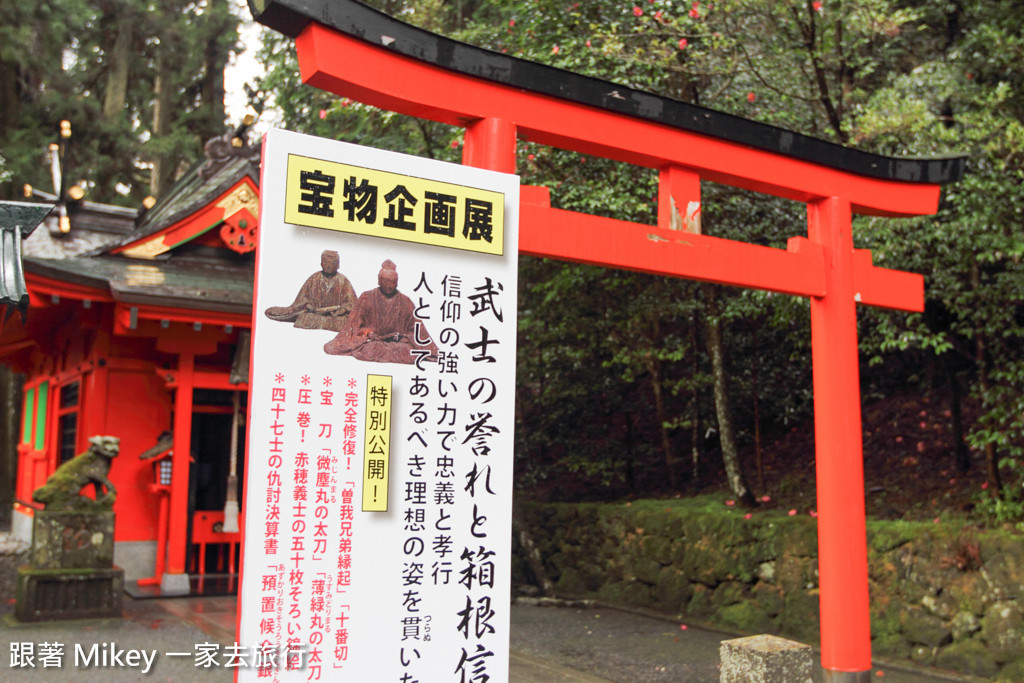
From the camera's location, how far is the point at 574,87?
4926 millimetres

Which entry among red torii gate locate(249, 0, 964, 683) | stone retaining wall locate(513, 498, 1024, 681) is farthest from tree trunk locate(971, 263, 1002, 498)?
red torii gate locate(249, 0, 964, 683)

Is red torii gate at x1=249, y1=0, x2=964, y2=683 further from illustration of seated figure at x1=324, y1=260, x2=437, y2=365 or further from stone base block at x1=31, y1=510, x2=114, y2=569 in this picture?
stone base block at x1=31, y1=510, x2=114, y2=569

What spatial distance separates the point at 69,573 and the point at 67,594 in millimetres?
199

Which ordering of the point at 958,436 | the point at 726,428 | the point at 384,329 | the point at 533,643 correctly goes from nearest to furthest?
the point at 384,329
the point at 533,643
the point at 958,436
the point at 726,428

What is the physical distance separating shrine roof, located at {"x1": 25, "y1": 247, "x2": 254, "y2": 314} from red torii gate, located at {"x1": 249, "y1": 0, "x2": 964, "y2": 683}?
521 cm

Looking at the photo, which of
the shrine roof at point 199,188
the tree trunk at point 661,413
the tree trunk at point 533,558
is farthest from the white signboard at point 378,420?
the tree trunk at point 661,413

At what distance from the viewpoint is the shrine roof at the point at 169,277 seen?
8.50 metres

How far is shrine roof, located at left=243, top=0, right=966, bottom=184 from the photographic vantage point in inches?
163

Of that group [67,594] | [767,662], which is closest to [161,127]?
[67,594]

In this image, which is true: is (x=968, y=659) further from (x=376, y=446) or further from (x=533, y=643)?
(x=376, y=446)

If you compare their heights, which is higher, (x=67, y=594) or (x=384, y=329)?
(x=384, y=329)

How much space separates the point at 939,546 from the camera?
22.8ft

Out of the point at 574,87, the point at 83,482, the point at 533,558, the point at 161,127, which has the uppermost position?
the point at 161,127

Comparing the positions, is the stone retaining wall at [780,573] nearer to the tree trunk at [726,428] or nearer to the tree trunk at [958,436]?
the tree trunk at [726,428]
